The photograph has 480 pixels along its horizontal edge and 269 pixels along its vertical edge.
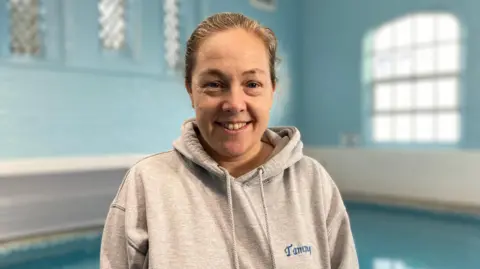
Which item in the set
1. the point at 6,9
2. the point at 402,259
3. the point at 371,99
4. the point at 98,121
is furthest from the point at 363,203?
the point at 6,9

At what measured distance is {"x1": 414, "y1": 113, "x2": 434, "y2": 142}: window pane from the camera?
187 inches

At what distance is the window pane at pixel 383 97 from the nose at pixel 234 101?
455 cm

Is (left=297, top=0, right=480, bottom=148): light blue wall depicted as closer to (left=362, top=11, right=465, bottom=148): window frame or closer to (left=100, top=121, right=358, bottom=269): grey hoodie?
(left=362, top=11, right=465, bottom=148): window frame

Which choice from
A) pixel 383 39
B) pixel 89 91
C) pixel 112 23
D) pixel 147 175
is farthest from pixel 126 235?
pixel 383 39

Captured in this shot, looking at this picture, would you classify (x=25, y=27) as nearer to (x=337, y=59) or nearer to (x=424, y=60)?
(x=337, y=59)

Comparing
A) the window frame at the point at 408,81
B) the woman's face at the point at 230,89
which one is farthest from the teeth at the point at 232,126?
the window frame at the point at 408,81

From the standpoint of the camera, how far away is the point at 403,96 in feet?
16.3

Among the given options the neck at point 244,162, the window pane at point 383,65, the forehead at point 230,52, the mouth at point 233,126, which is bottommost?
the neck at point 244,162

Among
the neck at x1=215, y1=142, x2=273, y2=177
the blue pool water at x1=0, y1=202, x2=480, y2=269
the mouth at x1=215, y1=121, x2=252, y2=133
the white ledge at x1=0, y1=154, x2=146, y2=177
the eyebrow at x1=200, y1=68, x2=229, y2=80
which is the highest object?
the eyebrow at x1=200, y1=68, x2=229, y2=80

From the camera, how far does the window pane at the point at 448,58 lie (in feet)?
14.7

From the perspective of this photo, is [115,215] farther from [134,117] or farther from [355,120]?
[355,120]

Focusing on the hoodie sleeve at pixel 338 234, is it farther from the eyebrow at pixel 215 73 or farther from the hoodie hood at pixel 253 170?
the eyebrow at pixel 215 73

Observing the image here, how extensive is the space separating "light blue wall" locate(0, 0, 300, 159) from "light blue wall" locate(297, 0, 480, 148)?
1.76 meters

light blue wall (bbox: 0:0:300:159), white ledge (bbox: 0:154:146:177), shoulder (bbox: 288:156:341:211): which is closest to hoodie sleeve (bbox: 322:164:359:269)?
shoulder (bbox: 288:156:341:211)
